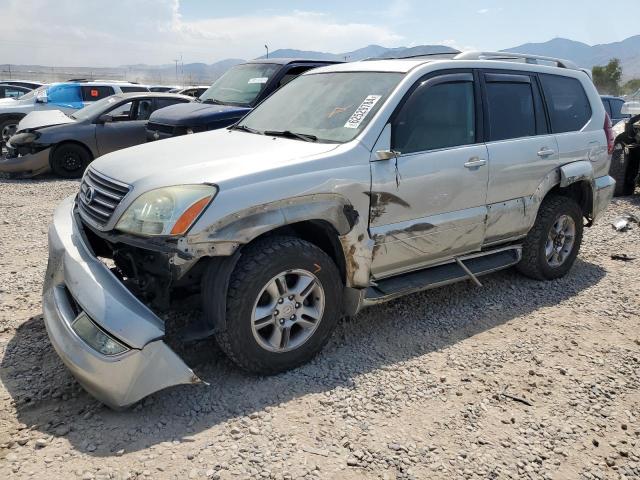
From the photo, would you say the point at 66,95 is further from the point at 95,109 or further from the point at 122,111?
the point at 122,111

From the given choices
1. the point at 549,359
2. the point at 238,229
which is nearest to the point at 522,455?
the point at 549,359

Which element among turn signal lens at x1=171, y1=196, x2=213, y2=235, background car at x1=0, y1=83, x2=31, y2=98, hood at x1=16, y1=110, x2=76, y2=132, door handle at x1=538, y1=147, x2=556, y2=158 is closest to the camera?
turn signal lens at x1=171, y1=196, x2=213, y2=235

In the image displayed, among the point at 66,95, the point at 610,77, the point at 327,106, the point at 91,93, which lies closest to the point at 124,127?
the point at 91,93

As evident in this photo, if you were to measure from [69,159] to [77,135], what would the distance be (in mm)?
458

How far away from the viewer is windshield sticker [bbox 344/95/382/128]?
367 cm

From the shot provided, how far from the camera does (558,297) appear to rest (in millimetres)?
4848

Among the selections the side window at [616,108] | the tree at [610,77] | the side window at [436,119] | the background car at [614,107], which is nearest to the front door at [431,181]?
the side window at [436,119]

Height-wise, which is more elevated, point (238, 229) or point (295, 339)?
point (238, 229)

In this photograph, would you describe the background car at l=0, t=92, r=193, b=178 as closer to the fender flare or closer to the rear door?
the rear door

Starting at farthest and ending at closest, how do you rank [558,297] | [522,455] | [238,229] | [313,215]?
1. [558,297]
2. [313,215]
3. [238,229]
4. [522,455]

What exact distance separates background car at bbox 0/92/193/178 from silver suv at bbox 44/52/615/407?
6240 millimetres

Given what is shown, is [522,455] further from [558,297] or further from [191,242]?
[558,297]

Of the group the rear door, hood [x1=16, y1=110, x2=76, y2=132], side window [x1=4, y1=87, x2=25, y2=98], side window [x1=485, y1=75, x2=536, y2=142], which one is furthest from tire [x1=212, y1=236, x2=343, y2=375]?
side window [x1=4, y1=87, x2=25, y2=98]

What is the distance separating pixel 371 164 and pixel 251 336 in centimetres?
131
